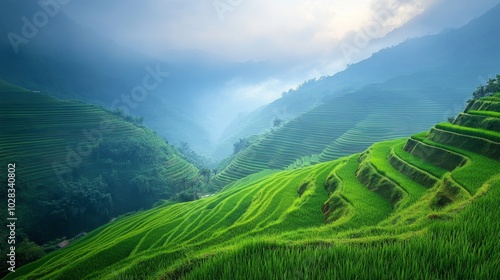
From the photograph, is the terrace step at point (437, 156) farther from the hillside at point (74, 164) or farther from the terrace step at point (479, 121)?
the hillside at point (74, 164)

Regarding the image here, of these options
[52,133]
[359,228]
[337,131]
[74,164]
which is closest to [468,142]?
[359,228]

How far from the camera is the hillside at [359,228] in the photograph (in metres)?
3.46

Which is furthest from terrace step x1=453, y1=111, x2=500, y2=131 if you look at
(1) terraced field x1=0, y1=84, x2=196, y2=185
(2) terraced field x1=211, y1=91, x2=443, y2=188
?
(1) terraced field x1=0, y1=84, x2=196, y2=185

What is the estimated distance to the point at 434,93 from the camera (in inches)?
4838

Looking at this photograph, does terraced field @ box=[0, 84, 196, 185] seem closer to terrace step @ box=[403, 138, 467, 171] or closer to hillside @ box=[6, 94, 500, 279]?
hillside @ box=[6, 94, 500, 279]

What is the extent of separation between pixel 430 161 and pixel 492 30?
259 metres

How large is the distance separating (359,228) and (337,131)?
81197 millimetres

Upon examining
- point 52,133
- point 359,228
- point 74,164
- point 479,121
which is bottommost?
point 359,228

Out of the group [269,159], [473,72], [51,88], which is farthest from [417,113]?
[51,88]

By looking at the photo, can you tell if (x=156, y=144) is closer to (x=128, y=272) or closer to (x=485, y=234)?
(x=128, y=272)

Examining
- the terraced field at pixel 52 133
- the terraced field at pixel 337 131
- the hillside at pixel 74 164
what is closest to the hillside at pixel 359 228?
the hillside at pixel 74 164

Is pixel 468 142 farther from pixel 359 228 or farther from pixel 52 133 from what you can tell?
pixel 52 133

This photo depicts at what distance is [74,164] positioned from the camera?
5500 centimetres

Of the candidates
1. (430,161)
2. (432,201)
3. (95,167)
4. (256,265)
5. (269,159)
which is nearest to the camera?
(256,265)
